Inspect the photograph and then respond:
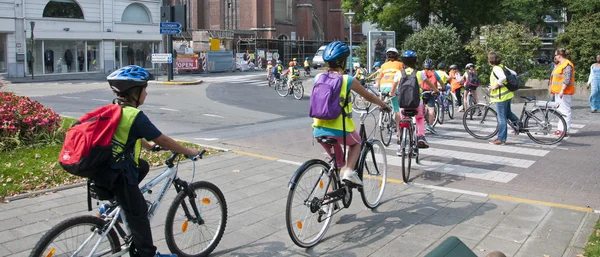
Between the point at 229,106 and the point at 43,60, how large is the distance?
22.4 meters

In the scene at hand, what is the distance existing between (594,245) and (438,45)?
2079 cm

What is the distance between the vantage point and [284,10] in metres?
64.5

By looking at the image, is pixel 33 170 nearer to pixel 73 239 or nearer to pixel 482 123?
pixel 73 239

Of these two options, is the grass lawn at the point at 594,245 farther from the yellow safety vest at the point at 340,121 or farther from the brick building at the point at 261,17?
the brick building at the point at 261,17

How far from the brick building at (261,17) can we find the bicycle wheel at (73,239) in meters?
55.9

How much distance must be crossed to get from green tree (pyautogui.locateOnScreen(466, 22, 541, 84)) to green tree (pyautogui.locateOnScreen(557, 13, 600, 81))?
6.76 ft

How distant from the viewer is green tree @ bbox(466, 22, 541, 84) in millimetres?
20938

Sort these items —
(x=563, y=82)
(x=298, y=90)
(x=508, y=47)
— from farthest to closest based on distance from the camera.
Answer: (x=298, y=90) < (x=508, y=47) < (x=563, y=82)

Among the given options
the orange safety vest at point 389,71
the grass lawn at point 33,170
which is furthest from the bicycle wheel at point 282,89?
the grass lawn at point 33,170

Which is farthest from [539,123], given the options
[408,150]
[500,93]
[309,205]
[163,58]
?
[163,58]

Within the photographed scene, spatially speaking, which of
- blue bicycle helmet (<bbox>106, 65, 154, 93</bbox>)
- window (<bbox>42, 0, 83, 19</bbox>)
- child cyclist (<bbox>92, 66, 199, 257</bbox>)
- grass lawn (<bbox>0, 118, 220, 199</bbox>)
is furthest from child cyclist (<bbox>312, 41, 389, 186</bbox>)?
window (<bbox>42, 0, 83, 19</bbox>)

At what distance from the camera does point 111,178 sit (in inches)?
143

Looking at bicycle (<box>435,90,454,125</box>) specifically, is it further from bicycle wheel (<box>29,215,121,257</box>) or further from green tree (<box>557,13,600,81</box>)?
bicycle wheel (<box>29,215,121,257</box>)

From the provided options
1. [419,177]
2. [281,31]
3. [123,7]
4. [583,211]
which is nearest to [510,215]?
[583,211]
